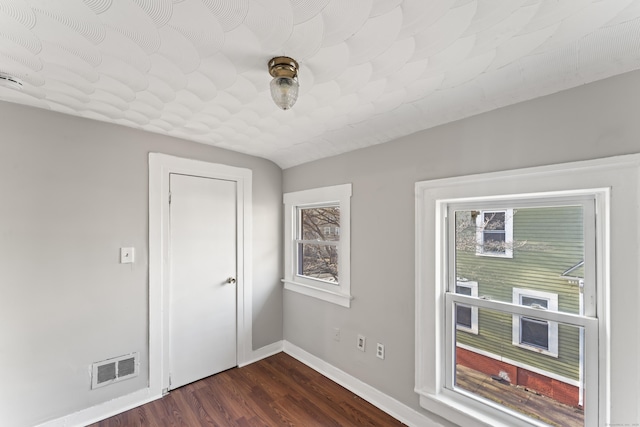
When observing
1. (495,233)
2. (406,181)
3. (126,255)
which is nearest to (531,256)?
(495,233)

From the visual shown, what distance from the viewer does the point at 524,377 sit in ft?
5.36

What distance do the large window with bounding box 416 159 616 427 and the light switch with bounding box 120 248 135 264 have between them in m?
2.23

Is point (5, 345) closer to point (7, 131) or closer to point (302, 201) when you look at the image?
point (7, 131)

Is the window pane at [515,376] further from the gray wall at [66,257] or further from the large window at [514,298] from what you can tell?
the gray wall at [66,257]

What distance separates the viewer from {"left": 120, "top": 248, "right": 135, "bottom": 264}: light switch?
2.16 m

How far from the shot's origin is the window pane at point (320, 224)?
2732 mm

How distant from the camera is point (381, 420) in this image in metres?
2.04

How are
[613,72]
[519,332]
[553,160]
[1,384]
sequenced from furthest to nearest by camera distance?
[1,384], [519,332], [553,160], [613,72]

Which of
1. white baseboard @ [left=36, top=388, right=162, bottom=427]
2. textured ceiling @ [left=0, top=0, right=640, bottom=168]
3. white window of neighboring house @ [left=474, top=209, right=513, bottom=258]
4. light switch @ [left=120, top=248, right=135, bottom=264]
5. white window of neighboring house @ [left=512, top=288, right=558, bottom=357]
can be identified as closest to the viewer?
textured ceiling @ [left=0, top=0, right=640, bottom=168]

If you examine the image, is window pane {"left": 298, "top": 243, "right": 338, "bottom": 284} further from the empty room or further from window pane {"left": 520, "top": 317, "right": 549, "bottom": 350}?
window pane {"left": 520, "top": 317, "right": 549, "bottom": 350}

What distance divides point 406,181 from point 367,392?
5.79 feet

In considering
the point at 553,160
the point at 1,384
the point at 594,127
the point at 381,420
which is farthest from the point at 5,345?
the point at 594,127

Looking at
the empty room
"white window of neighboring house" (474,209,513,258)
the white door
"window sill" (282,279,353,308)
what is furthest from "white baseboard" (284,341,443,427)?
"white window of neighboring house" (474,209,513,258)

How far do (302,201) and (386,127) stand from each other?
4.12ft
